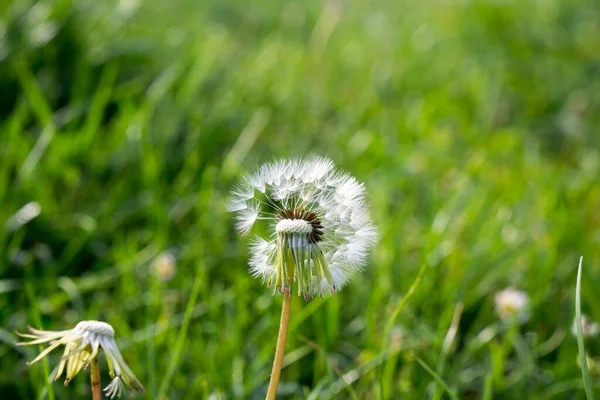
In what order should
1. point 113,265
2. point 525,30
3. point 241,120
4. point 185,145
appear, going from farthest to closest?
point 525,30 → point 241,120 → point 185,145 → point 113,265

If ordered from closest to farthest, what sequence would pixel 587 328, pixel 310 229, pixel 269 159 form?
1. pixel 310 229
2. pixel 587 328
3. pixel 269 159

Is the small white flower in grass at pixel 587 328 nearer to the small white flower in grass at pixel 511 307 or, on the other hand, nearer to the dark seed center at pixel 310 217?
the small white flower in grass at pixel 511 307

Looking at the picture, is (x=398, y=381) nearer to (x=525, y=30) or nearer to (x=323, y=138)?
(x=323, y=138)

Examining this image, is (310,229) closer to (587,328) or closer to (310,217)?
(310,217)

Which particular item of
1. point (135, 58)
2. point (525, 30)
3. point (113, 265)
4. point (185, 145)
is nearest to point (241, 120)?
point (185, 145)

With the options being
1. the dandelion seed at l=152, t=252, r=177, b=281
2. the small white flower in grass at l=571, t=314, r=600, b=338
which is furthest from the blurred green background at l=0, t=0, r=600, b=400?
the small white flower in grass at l=571, t=314, r=600, b=338

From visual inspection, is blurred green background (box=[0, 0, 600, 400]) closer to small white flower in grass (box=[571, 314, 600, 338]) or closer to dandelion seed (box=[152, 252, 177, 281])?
dandelion seed (box=[152, 252, 177, 281])

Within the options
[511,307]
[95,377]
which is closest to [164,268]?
[511,307]
